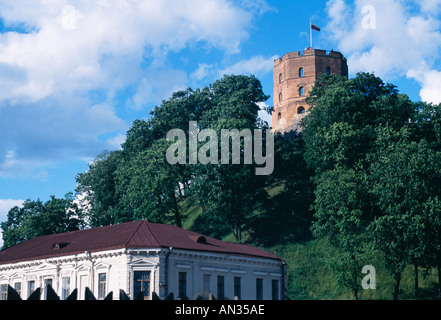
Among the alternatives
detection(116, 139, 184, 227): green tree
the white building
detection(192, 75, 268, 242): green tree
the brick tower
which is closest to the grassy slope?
detection(192, 75, 268, 242): green tree

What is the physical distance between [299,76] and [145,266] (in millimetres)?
54329

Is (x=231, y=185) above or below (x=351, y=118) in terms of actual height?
below

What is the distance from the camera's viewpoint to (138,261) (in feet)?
123

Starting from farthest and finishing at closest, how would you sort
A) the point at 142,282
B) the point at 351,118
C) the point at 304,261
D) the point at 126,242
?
the point at 351,118
the point at 304,261
the point at 126,242
the point at 142,282

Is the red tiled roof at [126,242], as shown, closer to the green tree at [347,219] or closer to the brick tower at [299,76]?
the green tree at [347,219]

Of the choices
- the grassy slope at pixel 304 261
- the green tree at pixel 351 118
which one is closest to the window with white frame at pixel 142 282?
the grassy slope at pixel 304 261

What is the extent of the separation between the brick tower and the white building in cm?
4136

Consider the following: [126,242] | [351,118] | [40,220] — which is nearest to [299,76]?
[351,118]

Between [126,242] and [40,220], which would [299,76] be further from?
[126,242]

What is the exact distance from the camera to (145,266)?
3766 cm

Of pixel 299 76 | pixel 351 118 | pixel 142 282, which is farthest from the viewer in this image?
pixel 299 76

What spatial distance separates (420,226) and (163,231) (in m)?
21.3

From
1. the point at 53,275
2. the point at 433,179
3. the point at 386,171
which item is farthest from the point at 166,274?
the point at 433,179

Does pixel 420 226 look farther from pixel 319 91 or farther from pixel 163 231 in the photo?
pixel 319 91
